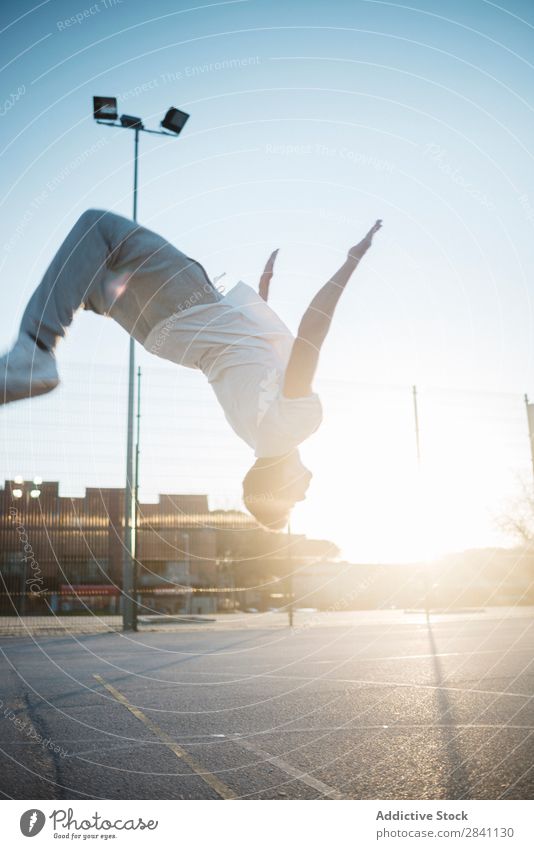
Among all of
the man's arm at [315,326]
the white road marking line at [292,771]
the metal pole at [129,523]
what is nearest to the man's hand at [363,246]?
the man's arm at [315,326]

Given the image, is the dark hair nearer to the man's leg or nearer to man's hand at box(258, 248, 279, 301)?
the man's leg

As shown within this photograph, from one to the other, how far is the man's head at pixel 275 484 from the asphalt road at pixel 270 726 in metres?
1.45

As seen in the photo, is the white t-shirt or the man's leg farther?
the white t-shirt

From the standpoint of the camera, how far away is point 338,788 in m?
3.46

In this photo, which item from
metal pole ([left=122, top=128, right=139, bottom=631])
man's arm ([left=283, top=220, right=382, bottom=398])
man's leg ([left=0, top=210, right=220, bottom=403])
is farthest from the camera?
metal pole ([left=122, top=128, right=139, bottom=631])

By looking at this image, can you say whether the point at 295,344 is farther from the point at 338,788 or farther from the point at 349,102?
the point at 349,102

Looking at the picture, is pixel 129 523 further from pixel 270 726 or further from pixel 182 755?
pixel 182 755

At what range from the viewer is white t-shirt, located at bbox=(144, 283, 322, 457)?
3.55m

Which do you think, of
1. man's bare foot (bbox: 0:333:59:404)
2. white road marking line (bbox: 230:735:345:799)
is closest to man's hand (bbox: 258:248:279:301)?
man's bare foot (bbox: 0:333:59:404)

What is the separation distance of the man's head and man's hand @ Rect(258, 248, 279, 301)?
1241 mm

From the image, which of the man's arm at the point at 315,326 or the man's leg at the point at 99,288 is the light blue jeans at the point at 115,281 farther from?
the man's arm at the point at 315,326

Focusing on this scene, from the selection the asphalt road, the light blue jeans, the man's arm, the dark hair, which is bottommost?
the asphalt road

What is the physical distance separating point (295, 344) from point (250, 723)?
11.1 ft

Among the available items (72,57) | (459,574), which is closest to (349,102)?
(72,57)
